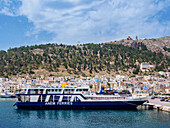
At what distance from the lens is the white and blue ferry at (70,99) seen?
6956cm

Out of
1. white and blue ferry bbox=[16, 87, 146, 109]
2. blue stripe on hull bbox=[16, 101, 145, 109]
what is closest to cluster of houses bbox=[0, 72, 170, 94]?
white and blue ferry bbox=[16, 87, 146, 109]

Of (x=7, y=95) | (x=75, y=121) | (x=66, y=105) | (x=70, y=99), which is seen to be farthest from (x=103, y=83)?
(x=75, y=121)

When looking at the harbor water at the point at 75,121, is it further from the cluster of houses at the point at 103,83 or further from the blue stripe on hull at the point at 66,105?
the cluster of houses at the point at 103,83

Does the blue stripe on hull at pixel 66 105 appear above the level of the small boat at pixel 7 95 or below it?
above

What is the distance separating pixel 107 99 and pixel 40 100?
62.4 ft

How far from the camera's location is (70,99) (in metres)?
69.9

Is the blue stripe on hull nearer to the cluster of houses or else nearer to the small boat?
the cluster of houses

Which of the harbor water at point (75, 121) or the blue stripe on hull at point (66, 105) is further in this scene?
the blue stripe on hull at point (66, 105)

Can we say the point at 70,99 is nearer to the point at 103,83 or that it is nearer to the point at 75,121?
the point at 75,121

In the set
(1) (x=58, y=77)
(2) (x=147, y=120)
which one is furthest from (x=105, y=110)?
(1) (x=58, y=77)

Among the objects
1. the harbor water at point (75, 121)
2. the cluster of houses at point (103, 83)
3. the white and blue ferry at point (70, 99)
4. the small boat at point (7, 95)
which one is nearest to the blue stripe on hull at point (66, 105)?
the white and blue ferry at point (70, 99)

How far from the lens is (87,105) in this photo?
69.6 metres

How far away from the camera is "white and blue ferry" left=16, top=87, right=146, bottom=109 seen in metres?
69.6

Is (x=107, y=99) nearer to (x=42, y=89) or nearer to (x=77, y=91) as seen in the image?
(x=77, y=91)
